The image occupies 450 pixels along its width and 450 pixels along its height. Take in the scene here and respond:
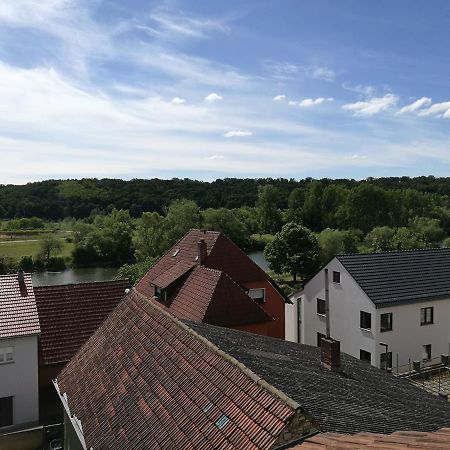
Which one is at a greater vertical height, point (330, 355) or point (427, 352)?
point (330, 355)

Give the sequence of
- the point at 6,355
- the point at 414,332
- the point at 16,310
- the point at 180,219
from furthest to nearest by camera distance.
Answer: the point at 180,219 < the point at 414,332 < the point at 16,310 < the point at 6,355

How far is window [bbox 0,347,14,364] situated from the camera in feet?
45.7

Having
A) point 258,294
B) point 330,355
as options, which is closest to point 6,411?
point 330,355

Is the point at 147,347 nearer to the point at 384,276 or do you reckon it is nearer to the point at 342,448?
the point at 342,448

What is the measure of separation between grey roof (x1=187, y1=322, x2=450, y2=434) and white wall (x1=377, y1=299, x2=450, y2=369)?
9.36 m

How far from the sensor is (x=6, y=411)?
14016mm

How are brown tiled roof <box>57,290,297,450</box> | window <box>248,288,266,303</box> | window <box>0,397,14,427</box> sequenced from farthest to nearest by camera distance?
window <box>248,288,266,303</box> → window <box>0,397,14,427</box> → brown tiled roof <box>57,290,297,450</box>

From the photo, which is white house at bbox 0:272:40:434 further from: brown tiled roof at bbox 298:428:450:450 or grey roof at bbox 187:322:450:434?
brown tiled roof at bbox 298:428:450:450

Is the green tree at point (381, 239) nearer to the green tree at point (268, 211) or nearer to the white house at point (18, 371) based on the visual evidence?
the green tree at point (268, 211)

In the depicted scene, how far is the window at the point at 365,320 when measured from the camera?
2005 cm

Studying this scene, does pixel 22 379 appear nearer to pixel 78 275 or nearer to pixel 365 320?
pixel 365 320

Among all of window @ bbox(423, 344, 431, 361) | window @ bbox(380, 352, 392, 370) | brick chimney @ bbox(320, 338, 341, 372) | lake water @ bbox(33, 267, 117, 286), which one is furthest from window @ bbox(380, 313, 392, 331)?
lake water @ bbox(33, 267, 117, 286)

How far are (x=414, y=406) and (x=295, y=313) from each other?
632 inches

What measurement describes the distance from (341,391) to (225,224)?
58.2m
